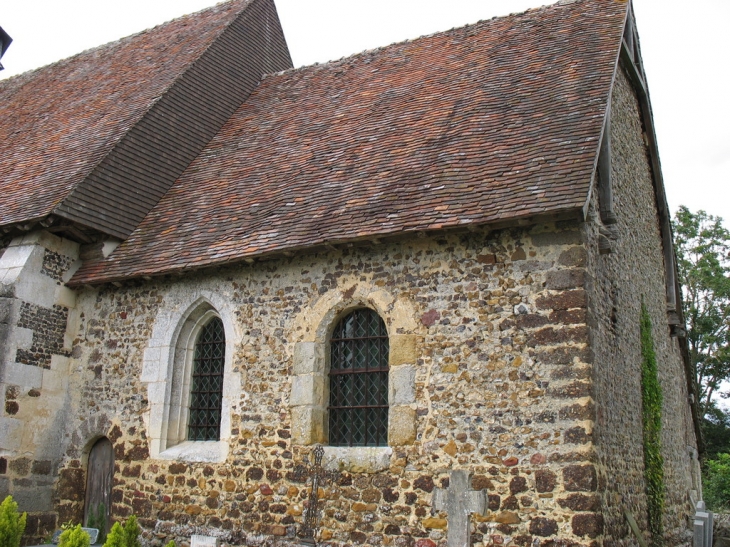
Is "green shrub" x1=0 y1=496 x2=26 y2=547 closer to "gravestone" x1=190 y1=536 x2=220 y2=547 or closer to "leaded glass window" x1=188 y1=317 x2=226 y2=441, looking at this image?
"gravestone" x1=190 y1=536 x2=220 y2=547

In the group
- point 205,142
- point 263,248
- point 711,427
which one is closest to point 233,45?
point 205,142

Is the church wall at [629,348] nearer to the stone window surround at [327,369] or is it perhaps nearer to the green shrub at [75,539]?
the stone window surround at [327,369]

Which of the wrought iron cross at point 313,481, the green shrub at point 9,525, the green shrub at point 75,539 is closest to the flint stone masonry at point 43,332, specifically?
the green shrub at point 9,525

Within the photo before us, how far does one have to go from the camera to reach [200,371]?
9977mm

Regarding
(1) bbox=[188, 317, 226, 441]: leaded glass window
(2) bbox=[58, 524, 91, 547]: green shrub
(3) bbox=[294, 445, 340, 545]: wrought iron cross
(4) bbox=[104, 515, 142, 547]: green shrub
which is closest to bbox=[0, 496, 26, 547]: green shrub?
(2) bbox=[58, 524, 91, 547]: green shrub

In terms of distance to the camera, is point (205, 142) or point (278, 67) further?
point (278, 67)

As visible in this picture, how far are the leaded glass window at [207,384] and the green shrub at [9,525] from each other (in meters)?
2.24

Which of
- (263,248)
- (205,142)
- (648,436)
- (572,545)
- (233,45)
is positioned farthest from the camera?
(233,45)

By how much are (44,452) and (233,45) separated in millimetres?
8729

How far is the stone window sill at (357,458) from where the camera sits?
311 inches

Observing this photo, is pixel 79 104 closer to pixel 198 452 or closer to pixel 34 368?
pixel 34 368

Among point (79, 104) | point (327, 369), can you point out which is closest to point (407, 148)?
point (327, 369)

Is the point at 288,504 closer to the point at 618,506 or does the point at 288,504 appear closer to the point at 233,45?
the point at 618,506

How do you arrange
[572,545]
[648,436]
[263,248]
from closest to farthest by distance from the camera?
[572,545] → [263,248] → [648,436]
